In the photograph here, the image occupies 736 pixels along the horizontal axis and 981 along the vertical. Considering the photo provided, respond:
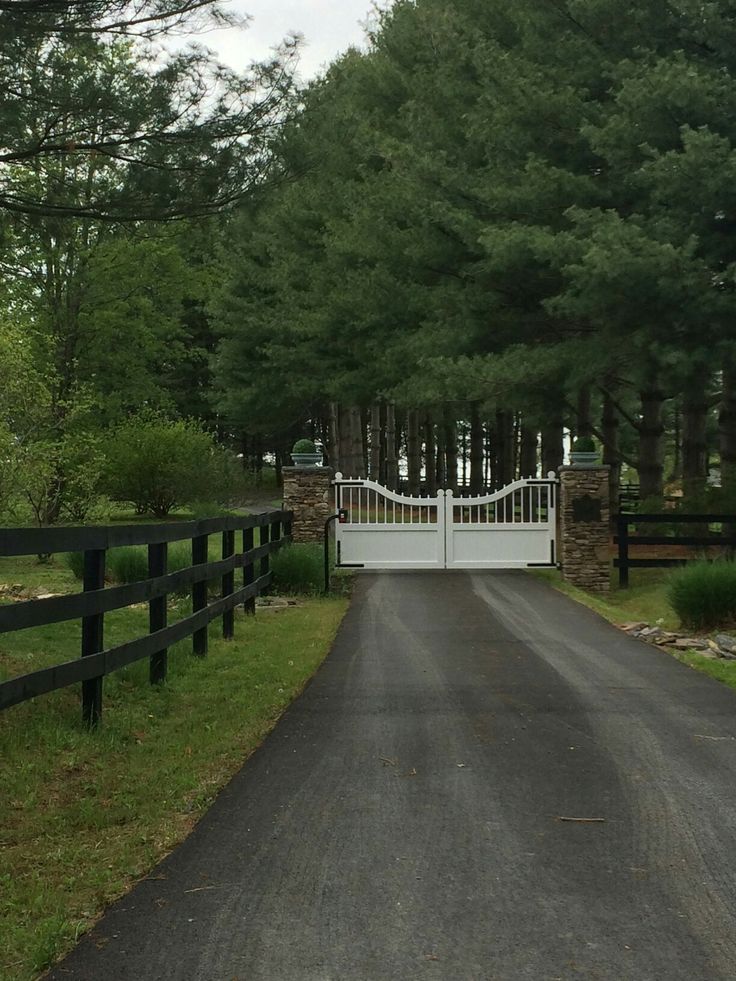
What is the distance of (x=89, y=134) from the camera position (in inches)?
351

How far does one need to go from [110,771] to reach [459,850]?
2.02 m

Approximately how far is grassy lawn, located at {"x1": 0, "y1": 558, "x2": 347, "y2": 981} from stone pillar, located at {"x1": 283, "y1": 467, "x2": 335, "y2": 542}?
6.61 meters

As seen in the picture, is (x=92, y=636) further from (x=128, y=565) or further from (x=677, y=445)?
(x=677, y=445)

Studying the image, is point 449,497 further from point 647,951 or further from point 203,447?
point 647,951

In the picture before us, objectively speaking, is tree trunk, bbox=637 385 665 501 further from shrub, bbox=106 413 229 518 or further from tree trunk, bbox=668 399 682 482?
shrub, bbox=106 413 229 518

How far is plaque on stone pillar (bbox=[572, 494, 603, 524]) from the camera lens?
50.7ft

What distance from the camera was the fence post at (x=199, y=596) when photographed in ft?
26.8

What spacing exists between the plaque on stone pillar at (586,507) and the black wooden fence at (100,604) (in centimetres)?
782

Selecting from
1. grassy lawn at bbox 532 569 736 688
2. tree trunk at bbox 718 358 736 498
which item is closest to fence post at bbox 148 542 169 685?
grassy lawn at bbox 532 569 736 688

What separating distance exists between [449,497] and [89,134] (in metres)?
8.57

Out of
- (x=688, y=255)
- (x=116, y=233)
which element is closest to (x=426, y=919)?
(x=116, y=233)

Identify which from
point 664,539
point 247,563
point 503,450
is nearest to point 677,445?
point 503,450

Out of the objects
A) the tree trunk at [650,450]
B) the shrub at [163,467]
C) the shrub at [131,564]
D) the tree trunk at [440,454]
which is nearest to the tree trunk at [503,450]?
the shrub at [163,467]

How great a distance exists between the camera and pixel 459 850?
13.0 ft
